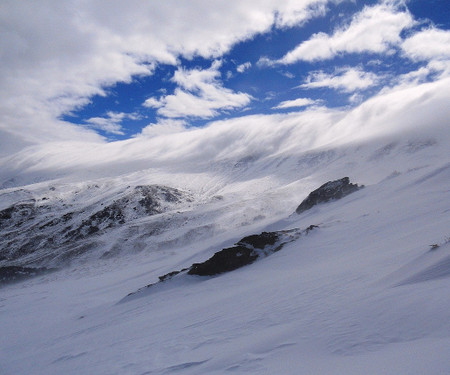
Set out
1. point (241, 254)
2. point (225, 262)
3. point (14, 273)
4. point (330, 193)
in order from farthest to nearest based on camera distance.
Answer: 1. point (14, 273)
2. point (330, 193)
3. point (241, 254)
4. point (225, 262)

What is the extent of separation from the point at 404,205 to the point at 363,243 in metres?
9.05

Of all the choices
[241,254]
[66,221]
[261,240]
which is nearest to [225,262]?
[241,254]

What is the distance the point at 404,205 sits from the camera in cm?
2416

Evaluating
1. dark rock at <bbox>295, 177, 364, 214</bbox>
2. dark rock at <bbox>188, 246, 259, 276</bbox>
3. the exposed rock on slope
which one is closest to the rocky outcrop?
dark rock at <bbox>188, 246, 259, 276</bbox>

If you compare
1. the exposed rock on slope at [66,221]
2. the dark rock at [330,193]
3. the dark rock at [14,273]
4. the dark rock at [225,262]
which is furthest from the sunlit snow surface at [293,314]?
the exposed rock on slope at [66,221]

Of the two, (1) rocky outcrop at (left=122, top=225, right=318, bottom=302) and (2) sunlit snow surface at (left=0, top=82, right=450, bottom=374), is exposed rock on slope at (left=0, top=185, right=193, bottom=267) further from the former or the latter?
(1) rocky outcrop at (left=122, top=225, right=318, bottom=302)

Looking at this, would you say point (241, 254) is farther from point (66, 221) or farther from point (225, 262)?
point (66, 221)

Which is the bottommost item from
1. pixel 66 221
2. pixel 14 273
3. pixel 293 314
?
pixel 293 314

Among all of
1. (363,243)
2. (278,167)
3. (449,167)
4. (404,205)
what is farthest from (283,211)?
(278,167)

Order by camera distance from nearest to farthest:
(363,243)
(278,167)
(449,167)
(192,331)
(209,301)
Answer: (192,331), (209,301), (363,243), (449,167), (278,167)

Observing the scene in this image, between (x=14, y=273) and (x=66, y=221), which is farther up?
(x=66, y=221)

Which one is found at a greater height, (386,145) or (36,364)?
(386,145)

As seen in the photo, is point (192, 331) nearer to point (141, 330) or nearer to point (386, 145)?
point (141, 330)

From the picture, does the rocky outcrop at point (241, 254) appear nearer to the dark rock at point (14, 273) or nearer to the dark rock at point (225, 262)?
the dark rock at point (225, 262)
